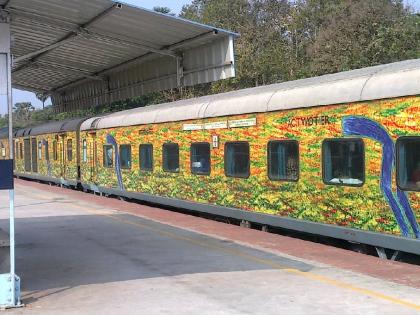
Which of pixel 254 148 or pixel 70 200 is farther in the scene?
pixel 70 200

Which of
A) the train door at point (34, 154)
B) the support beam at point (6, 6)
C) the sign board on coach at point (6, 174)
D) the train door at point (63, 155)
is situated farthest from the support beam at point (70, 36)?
the train door at point (34, 154)

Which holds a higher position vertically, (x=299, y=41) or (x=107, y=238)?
(x=299, y=41)

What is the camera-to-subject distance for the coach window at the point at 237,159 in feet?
39.6

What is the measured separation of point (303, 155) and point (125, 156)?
363 inches

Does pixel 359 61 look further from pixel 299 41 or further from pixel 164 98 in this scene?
pixel 164 98

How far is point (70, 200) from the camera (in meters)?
20.0

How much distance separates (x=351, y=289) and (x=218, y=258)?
2610 millimetres

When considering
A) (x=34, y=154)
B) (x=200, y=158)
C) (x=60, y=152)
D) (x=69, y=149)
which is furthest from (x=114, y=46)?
(x=34, y=154)

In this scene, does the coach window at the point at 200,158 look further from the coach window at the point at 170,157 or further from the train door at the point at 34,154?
the train door at the point at 34,154

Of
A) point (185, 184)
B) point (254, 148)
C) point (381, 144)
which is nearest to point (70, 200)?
point (185, 184)

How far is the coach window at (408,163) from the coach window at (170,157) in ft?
24.7

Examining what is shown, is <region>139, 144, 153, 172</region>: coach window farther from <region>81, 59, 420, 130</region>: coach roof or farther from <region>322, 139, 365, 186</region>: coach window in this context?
<region>322, 139, 365, 186</region>: coach window

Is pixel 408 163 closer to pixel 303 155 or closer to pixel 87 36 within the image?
pixel 303 155

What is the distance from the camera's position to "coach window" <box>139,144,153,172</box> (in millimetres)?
16656
